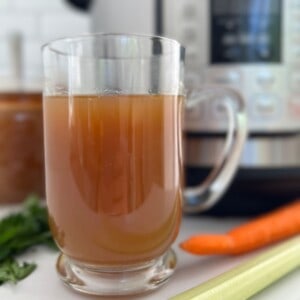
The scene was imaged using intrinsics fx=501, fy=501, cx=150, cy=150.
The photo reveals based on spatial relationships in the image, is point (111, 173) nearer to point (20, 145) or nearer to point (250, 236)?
point (250, 236)

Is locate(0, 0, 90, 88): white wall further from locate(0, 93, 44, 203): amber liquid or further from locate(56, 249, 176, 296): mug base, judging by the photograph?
locate(56, 249, 176, 296): mug base

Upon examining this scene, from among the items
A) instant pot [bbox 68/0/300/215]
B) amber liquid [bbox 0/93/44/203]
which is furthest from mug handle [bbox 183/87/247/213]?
amber liquid [bbox 0/93/44/203]

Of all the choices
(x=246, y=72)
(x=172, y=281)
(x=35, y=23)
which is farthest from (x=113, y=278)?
(x=35, y=23)

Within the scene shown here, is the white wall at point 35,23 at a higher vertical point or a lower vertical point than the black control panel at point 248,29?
higher

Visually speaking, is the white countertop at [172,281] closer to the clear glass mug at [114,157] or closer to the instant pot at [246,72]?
the clear glass mug at [114,157]

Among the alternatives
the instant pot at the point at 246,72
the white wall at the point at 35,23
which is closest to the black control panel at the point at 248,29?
the instant pot at the point at 246,72
